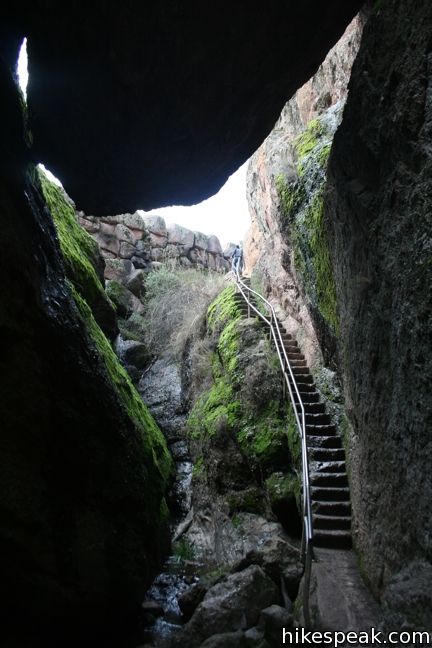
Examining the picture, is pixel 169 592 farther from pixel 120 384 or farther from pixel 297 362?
pixel 297 362

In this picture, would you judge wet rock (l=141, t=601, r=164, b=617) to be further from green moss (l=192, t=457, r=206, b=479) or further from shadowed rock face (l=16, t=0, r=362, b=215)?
shadowed rock face (l=16, t=0, r=362, b=215)

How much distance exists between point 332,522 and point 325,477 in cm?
71

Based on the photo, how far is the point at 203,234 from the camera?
2544cm

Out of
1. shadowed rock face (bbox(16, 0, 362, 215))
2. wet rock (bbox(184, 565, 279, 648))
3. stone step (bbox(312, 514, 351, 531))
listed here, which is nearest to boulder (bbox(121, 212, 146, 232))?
shadowed rock face (bbox(16, 0, 362, 215))

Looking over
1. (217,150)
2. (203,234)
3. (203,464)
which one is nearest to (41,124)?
(217,150)

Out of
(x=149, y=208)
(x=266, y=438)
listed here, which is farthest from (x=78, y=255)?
Result: (x=266, y=438)

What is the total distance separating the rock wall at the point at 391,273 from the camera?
8.41 ft

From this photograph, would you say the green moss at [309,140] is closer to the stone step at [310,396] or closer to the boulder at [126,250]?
the stone step at [310,396]

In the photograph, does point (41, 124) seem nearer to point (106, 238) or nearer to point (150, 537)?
point (150, 537)

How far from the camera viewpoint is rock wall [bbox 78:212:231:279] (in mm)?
19938

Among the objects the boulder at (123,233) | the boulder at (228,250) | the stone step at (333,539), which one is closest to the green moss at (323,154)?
the stone step at (333,539)

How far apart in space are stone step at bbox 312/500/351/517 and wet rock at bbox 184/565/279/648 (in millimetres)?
1297

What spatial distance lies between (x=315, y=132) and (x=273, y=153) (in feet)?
8.32

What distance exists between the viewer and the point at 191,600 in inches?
203
